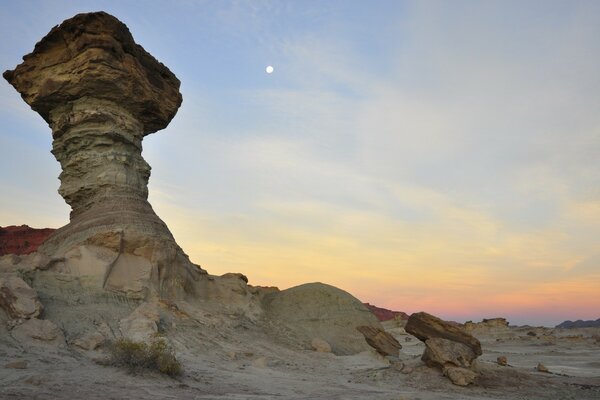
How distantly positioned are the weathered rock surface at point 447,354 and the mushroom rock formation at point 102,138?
36.0ft

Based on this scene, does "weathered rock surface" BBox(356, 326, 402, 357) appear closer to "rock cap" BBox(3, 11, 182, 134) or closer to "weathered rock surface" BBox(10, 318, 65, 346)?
"weathered rock surface" BBox(10, 318, 65, 346)

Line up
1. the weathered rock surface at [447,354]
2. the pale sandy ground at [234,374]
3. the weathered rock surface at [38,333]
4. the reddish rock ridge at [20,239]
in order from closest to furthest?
1. the pale sandy ground at [234,374]
2. the weathered rock surface at [38,333]
3. the weathered rock surface at [447,354]
4. the reddish rock ridge at [20,239]

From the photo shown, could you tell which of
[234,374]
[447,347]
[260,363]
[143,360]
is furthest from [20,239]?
[447,347]

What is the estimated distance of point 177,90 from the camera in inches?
961

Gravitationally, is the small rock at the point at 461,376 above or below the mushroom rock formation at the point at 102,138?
below

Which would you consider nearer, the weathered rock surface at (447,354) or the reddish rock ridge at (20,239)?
the weathered rock surface at (447,354)

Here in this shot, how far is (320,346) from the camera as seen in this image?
21.2 meters

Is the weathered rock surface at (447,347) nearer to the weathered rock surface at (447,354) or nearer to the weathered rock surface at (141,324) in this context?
the weathered rock surface at (447,354)

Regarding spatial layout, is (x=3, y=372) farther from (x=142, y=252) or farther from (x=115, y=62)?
(x=115, y=62)

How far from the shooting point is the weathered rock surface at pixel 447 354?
13711mm

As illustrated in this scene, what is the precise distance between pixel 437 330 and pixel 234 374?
7.06 m

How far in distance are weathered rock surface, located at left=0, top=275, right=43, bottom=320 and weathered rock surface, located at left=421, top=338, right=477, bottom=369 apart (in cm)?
1207

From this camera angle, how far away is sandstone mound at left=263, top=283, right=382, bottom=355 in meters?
23.5

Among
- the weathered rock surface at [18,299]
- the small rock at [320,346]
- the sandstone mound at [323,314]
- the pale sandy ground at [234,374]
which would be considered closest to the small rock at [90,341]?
the pale sandy ground at [234,374]
